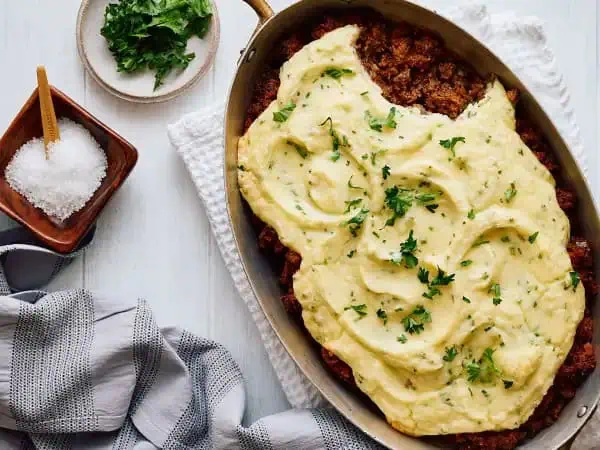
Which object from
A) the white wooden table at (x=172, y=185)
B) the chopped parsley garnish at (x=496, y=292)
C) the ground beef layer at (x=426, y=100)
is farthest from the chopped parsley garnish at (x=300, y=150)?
the chopped parsley garnish at (x=496, y=292)

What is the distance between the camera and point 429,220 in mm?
2977

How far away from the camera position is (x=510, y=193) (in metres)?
2.95

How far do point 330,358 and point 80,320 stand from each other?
968 millimetres

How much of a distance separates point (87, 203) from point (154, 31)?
0.69 metres

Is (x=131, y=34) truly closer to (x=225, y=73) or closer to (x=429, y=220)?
(x=225, y=73)

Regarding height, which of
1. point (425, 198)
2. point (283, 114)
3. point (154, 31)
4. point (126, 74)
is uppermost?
point (154, 31)

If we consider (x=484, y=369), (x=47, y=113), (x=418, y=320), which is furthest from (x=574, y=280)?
(x=47, y=113)

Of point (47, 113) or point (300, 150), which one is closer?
point (300, 150)

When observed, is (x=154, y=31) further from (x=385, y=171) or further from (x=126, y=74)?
(x=385, y=171)

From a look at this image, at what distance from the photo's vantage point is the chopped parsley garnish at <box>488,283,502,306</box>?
2.93 m

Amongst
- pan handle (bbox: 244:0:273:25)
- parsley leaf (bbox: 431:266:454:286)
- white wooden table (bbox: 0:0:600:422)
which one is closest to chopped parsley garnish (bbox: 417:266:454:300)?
parsley leaf (bbox: 431:266:454:286)

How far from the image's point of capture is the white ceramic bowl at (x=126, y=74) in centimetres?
355

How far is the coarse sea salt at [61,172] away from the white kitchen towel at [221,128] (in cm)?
32

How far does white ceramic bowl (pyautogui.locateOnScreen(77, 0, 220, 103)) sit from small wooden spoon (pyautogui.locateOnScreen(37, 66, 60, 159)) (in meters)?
0.24
